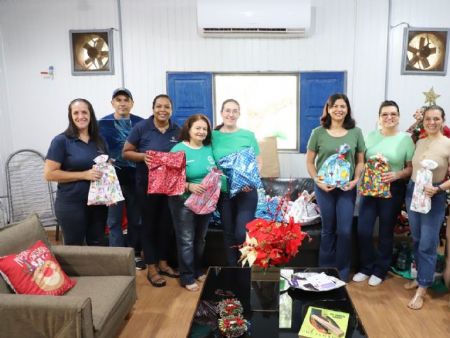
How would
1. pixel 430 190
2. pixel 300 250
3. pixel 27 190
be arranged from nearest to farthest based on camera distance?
pixel 430 190 < pixel 300 250 < pixel 27 190

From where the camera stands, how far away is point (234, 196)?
2.63 m

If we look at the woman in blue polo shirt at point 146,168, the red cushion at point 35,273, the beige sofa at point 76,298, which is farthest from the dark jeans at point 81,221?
the woman in blue polo shirt at point 146,168

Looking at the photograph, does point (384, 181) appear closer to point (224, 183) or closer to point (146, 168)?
point (224, 183)

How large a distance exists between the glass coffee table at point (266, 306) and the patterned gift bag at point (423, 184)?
737mm

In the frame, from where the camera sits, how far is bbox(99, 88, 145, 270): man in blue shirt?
2861 mm

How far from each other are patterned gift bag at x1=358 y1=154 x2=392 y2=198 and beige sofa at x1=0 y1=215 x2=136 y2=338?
168 centimetres

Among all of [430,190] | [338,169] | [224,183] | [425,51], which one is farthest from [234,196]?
[425,51]

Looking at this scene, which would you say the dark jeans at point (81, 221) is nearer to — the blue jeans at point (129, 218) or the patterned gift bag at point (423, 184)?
the blue jeans at point (129, 218)

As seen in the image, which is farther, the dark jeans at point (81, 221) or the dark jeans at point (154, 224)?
the dark jeans at point (154, 224)

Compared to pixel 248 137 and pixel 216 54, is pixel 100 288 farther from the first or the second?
pixel 216 54

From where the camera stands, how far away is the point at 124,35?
Result: 13.6ft

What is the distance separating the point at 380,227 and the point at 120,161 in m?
2.05

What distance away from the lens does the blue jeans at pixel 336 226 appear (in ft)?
8.70

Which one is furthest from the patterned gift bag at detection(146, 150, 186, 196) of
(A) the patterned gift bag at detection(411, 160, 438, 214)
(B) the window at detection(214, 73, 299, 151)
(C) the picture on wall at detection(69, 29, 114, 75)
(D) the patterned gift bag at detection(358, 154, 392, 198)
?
(C) the picture on wall at detection(69, 29, 114, 75)
